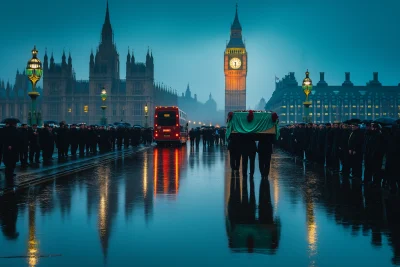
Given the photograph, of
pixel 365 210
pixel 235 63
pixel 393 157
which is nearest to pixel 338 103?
pixel 235 63

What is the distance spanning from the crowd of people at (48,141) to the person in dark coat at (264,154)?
24.3ft

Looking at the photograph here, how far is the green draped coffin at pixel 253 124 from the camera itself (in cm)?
1759

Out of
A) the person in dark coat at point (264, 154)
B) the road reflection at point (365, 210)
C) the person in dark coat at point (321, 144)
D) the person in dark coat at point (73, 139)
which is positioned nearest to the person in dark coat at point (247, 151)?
the person in dark coat at point (264, 154)

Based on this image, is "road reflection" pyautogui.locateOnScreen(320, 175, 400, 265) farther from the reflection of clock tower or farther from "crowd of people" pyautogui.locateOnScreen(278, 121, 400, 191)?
the reflection of clock tower

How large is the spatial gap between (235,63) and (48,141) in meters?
145

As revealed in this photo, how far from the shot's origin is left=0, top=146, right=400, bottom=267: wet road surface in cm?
647

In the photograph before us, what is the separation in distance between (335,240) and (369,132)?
25.4 ft

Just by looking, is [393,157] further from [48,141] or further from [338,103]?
[338,103]

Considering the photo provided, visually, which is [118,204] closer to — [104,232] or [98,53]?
[104,232]

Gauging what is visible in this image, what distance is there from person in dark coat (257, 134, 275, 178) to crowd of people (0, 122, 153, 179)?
740 centimetres

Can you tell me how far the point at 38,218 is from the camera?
9.08m

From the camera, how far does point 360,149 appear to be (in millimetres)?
16266

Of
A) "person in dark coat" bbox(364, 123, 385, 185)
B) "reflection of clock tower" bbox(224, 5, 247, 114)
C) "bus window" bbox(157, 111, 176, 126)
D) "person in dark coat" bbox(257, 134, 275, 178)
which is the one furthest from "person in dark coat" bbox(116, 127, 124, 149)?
"reflection of clock tower" bbox(224, 5, 247, 114)

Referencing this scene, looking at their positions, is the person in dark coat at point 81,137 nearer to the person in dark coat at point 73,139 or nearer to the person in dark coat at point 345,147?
the person in dark coat at point 73,139
